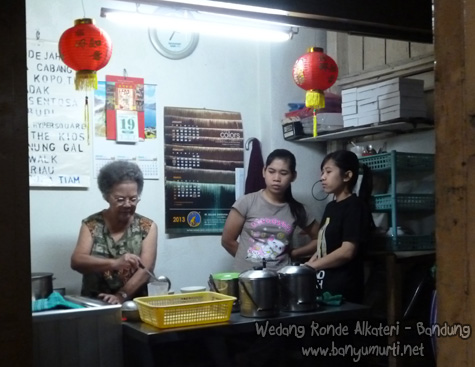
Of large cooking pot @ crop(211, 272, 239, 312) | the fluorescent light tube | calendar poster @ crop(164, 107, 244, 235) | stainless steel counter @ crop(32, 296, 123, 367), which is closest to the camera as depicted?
stainless steel counter @ crop(32, 296, 123, 367)

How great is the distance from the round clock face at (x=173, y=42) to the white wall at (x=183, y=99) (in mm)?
48

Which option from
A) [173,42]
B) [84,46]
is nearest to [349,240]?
[84,46]

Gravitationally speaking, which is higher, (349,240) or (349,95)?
(349,95)

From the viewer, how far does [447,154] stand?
35.0 inches

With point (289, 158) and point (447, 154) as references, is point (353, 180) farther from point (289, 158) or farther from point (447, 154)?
point (447, 154)

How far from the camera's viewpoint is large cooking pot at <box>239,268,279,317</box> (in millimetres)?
2959

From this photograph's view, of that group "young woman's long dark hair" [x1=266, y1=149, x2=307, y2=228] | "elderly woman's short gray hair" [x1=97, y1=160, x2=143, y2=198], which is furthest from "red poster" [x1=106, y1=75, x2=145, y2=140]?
"young woman's long dark hair" [x1=266, y1=149, x2=307, y2=228]

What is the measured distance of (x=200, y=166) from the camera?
4.95 meters

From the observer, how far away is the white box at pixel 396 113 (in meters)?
4.37

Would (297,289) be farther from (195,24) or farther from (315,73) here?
(195,24)

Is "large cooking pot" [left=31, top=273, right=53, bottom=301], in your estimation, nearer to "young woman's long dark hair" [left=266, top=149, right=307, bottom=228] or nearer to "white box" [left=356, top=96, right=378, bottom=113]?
"young woman's long dark hair" [left=266, top=149, right=307, bottom=228]

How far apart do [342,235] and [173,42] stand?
7.06 feet

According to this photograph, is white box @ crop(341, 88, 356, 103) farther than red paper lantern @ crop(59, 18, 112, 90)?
Yes

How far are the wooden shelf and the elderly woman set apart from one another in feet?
5.89
